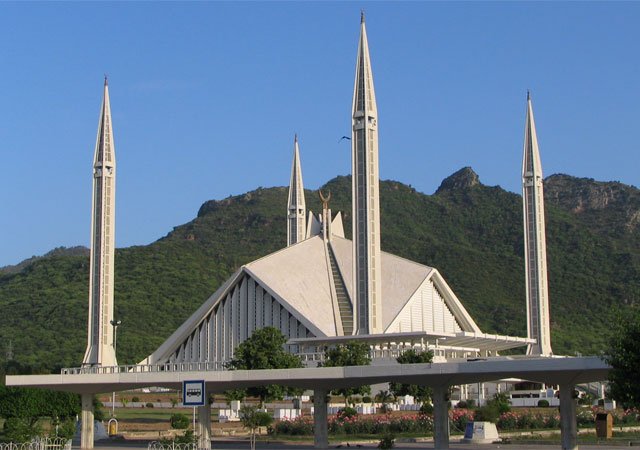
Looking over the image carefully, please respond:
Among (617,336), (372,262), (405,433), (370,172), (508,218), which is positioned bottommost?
(405,433)

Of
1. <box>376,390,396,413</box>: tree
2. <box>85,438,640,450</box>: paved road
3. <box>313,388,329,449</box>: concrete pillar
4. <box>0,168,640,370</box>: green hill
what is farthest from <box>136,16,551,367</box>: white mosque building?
<box>313,388,329,449</box>: concrete pillar

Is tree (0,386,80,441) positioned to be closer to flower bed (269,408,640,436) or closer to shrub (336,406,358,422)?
flower bed (269,408,640,436)

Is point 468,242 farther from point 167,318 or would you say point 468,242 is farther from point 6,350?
point 6,350

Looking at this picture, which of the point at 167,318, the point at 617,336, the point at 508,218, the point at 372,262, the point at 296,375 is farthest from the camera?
the point at 508,218

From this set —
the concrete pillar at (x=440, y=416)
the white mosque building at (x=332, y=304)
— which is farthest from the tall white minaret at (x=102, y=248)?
the concrete pillar at (x=440, y=416)

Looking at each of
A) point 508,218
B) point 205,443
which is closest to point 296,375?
point 205,443

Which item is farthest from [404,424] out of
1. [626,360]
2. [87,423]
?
[626,360]

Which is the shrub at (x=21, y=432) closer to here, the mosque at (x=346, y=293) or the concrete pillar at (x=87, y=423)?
the concrete pillar at (x=87, y=423)

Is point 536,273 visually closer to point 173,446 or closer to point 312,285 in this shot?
point 312,285
